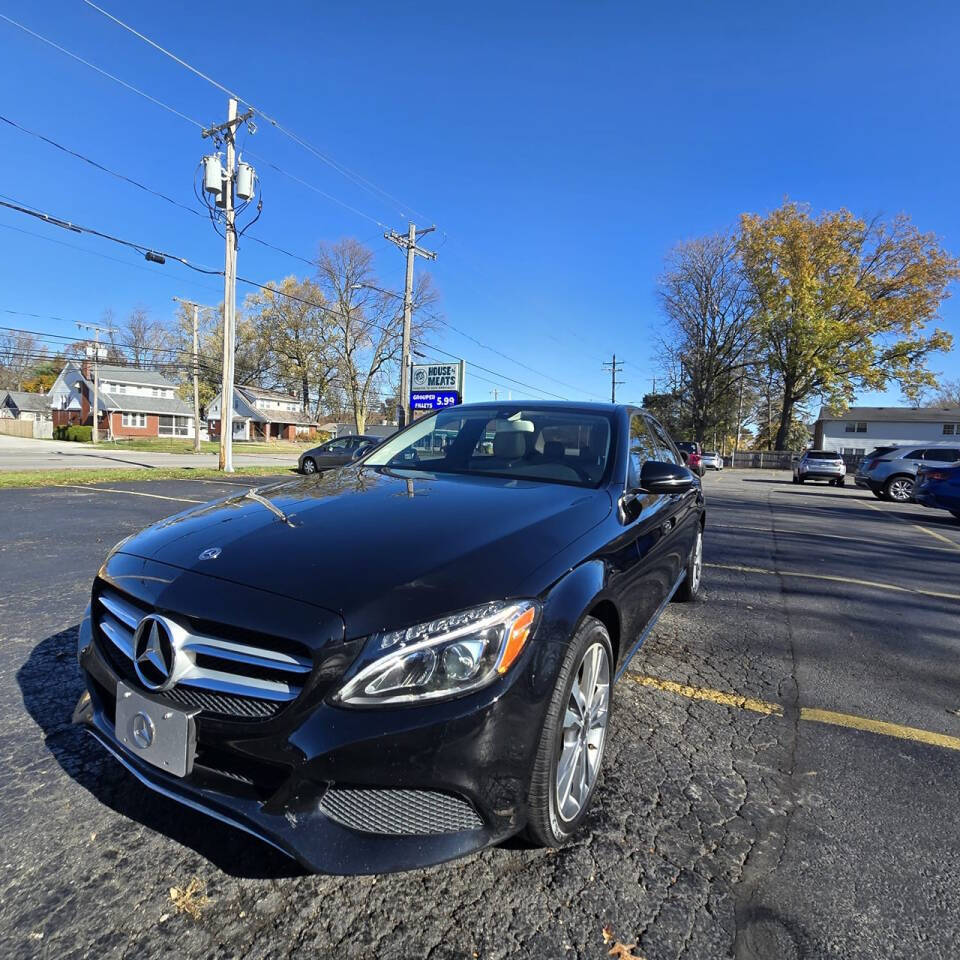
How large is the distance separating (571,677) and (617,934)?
0.68 meters

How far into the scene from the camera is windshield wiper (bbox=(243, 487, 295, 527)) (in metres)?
2.22

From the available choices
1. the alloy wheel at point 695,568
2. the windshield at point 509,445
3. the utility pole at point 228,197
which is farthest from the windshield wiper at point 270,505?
the utility pole at point 228,197

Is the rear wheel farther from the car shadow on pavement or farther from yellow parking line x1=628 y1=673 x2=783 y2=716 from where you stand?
the car shadow on pavement

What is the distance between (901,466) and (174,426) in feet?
208

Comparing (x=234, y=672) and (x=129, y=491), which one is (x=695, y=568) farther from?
(x=129, y=491)

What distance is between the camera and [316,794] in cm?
149

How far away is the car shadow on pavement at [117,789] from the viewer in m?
1.84

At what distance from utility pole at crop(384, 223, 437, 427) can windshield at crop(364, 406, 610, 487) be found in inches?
827

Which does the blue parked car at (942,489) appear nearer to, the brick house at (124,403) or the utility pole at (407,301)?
the utility pole at (407,301)

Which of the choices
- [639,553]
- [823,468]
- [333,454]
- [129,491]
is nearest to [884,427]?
[823,468]

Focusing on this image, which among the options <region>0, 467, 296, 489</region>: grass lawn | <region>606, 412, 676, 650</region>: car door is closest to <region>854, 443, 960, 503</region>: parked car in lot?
<region>0, 467, 296, 489</region>: grass lawn

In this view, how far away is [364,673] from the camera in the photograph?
5.00 ft

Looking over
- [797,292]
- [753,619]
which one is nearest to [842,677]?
[753,619]

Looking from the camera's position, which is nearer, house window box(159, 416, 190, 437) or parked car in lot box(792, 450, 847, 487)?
parked car in lot box(792, 450, 847, 487)
